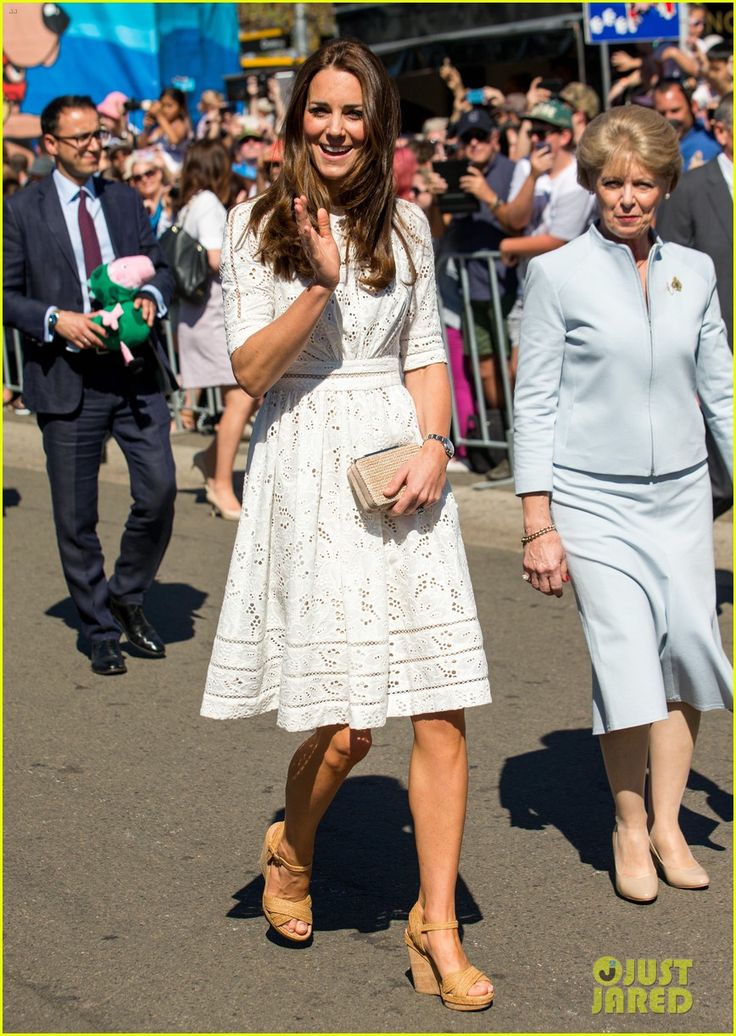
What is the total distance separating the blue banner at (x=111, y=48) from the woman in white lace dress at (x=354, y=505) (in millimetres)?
13209

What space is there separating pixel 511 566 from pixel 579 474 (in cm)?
388

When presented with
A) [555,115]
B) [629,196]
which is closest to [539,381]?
[629,196]

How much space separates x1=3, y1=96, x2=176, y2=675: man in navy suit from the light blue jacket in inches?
96.9

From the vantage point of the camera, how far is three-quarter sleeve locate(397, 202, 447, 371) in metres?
3.74

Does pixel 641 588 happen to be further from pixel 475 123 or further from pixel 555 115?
pixel 475 123

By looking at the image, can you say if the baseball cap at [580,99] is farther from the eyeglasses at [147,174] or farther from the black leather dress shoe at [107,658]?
the black leather dress shoe at [107,658]

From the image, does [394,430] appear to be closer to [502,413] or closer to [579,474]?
[579,474]

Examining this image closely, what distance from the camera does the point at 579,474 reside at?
4168 millimetres

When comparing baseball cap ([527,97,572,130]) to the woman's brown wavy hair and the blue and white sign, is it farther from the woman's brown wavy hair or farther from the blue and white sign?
the woman's brown wavy hair

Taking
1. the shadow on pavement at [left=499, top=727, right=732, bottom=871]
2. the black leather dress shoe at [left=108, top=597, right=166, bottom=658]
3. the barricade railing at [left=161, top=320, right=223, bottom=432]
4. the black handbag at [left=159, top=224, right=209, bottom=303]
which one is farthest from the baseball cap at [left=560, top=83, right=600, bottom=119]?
the shadow on pavement at [left=499, top=727, right=732, bottom=871]

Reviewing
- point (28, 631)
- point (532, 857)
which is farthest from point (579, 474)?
point (28, 631)

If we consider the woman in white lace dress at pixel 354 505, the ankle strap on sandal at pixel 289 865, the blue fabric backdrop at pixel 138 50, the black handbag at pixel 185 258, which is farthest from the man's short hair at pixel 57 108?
the blue fabric backdrop at pixel 138 50

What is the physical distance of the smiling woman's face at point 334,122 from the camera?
139 inches

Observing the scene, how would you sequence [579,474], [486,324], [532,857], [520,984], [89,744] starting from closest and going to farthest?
[520,984]
[579,474]
[532,857]
[89,744]
[486,324]
